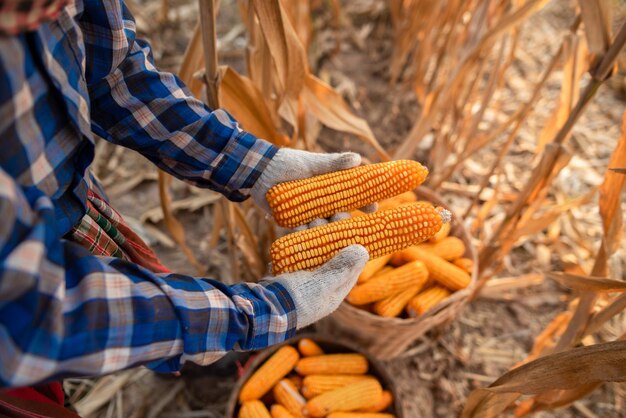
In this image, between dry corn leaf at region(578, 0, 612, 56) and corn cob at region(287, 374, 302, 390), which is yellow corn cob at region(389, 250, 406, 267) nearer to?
corn cob at region(287, 374, 302, 390)

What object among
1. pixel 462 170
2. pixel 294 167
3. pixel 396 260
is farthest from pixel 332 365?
pixel 462 170

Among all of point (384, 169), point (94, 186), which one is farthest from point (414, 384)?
point (94, 186)

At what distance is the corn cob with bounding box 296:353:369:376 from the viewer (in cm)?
191

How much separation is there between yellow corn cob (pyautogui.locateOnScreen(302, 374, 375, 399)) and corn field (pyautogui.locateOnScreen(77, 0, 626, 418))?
226 mm

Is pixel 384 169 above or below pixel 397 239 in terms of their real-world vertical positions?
above

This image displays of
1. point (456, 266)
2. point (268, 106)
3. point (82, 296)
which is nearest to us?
point (82, 296)

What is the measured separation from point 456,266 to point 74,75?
1738mm

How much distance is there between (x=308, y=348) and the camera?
1.97 m

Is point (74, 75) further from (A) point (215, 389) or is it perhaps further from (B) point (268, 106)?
(A) point (215, 389)

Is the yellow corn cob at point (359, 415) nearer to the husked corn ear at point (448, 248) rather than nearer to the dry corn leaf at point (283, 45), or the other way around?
the husked corn ear at point (448, 248)

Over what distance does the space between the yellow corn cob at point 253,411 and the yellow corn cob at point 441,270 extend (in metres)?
0.91

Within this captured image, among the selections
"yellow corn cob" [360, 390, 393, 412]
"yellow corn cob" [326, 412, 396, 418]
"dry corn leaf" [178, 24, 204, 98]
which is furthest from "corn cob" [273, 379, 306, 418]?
"dry corn leaf" [178, 24, 204, 98]

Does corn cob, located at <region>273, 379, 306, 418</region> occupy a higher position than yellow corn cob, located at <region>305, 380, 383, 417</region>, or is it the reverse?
yellow corn cob, located at <region>305, 380, 383, 417</region>

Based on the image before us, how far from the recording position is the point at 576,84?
2.01 metres
